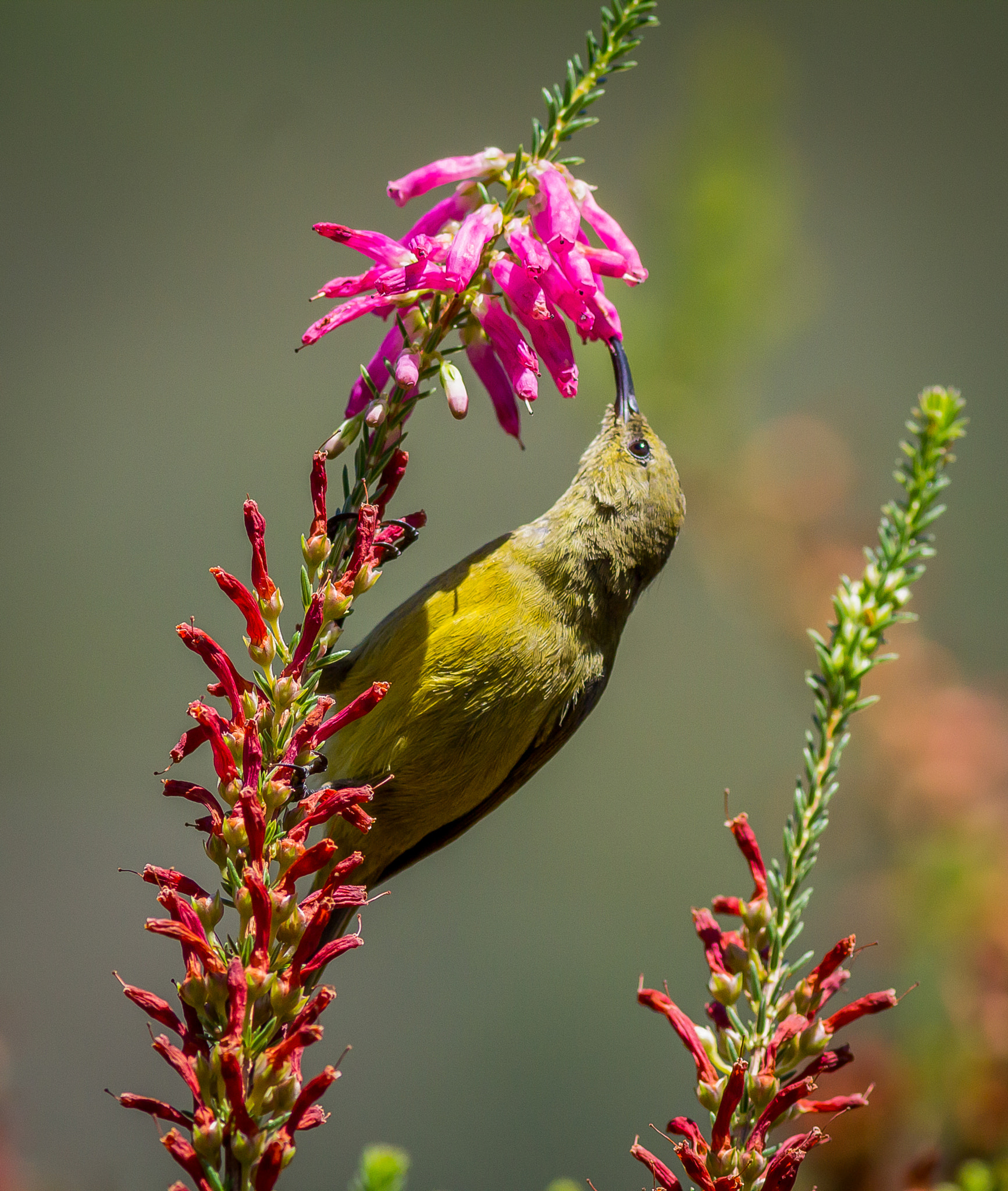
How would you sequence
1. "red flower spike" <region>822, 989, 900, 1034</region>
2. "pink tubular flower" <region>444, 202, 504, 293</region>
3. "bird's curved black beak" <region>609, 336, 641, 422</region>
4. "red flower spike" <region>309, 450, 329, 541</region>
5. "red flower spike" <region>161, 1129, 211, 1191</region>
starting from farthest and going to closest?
"bird's curved black beak" <region>609, 336, 641, 422</region>
"pink tubular flower" <region>444, 202, 504, 293</region>
"red flower spike" <region>309, 450, 329, 541</region>
"red flower spike" <region>822, 989, 900, 1034</region>
"red flower spike" <region>161, 1129, 211, 1191</region>

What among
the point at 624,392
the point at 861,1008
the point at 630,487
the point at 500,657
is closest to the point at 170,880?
the point at 861,1008

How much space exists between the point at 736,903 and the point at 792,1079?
205 mm

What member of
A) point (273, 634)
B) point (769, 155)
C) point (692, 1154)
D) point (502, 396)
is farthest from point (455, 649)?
point (769, 155)

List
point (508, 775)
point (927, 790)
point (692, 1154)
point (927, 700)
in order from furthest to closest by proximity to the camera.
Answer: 1. point (927, 700)
2. point (927, 790)
3. point (508, 775)
4. point (692, 1154)

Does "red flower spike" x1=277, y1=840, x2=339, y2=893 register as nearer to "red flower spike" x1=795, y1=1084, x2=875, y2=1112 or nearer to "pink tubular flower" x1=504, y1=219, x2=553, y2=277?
"red flower spike" x1=795, y1=1084, x2=875, y2=1112

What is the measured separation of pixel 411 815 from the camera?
2.37 m

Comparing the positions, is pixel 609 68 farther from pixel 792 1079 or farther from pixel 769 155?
pixel 769 155

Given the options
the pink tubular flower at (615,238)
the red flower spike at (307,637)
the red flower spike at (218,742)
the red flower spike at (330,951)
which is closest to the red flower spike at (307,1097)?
the red flower spike at (330,951)

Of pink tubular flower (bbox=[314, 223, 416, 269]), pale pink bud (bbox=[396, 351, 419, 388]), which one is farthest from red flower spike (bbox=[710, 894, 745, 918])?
pink tubular flower (bbox=[314, 223, 416, 269])

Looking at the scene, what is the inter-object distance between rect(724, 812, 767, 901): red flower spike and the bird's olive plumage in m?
0.91

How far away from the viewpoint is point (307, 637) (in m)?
1.29

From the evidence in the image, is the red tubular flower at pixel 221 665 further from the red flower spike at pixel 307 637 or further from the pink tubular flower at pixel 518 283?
the pink tubular flower at pixel 518 283

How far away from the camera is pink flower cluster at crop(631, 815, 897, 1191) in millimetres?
1173

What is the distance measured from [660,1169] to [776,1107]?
15 cm
